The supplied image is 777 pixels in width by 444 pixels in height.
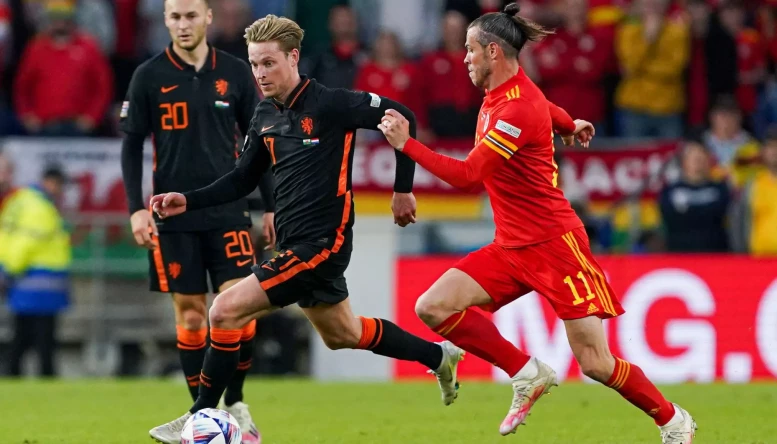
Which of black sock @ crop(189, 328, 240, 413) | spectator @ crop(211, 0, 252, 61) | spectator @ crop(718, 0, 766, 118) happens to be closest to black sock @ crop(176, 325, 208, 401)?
black sock @ crop(189, 328, 240, 413)

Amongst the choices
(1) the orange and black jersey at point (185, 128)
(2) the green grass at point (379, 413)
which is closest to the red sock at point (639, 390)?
(2) the green grass at point (379, 413)

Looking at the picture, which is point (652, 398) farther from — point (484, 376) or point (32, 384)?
point (32, 384)

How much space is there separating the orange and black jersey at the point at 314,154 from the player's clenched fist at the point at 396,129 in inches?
15.5

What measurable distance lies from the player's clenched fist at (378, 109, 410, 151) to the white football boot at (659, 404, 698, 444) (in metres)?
2.02

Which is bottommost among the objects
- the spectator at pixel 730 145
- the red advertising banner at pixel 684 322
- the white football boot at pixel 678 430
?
the red advertising banner at pixel 684 322

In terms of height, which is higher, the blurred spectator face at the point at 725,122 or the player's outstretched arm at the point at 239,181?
the player's outstretched arm at the point at 239,181

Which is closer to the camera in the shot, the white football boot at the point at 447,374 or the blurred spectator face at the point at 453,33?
the white football boot at the point at 447,374

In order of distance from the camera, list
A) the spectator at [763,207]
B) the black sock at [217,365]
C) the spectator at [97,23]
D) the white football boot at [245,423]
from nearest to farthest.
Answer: the black sock at [217,365], the white football boot at [245,423], the spectator at [763,207], the spectator at [97,23]

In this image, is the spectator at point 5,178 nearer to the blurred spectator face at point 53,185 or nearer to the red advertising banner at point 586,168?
the blurred spectator face at point 53,185

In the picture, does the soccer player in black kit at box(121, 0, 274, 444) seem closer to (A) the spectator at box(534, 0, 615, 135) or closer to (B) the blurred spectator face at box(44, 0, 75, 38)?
(B) the blurred spectator face at box(44, 0, 75, 38)

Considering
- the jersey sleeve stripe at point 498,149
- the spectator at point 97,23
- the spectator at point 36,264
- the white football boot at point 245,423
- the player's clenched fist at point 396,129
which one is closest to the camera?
the player's clenched fist at point 396,129

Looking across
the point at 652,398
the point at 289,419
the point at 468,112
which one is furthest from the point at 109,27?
the point at 652,398

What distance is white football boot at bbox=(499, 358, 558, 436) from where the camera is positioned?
714 centimetres

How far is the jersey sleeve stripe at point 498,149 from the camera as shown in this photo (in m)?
6.84
